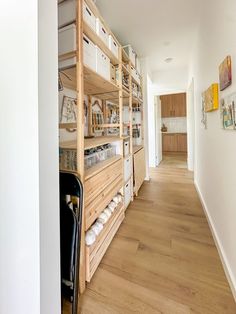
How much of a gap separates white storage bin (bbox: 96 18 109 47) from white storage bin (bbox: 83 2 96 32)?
61 millimetres

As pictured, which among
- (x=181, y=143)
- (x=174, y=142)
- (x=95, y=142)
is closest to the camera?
(x=95, y=142)

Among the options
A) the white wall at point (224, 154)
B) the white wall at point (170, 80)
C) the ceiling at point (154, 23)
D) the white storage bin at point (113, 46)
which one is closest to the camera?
the white wall at point (224, 154)

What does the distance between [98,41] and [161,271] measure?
2015mm

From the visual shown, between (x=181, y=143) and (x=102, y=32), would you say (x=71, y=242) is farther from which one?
(x=181, y=143)

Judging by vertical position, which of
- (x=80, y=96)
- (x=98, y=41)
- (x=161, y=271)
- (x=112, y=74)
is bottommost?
(x=161, y=271)

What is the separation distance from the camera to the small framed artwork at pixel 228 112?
1.20 metres

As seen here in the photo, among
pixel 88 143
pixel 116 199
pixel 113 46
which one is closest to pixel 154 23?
pixel 113 46

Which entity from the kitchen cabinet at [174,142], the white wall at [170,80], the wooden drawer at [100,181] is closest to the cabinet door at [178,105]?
the kitchen cabinet at [174,142]

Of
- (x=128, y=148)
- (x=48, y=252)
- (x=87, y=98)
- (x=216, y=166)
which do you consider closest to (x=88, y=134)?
(x=87, y=98)

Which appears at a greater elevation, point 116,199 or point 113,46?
point 113,46

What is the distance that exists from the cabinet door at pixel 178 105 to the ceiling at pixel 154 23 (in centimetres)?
370

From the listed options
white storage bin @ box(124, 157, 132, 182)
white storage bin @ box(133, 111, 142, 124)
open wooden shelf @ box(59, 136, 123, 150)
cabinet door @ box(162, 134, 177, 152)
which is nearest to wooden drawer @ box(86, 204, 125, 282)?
white storage bin @ box(124, 157, 132, 182)

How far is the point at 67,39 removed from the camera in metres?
1.30

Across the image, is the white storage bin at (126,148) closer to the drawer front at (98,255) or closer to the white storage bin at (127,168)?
the white storage bin at (127,168)
